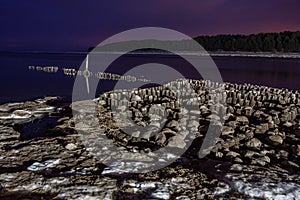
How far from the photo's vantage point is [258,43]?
105000mm

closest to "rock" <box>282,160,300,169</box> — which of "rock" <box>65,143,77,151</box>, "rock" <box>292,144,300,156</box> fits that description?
"rock" <box>292,144,300,156</box>

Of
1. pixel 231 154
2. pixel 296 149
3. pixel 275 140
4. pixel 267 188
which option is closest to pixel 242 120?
pixel 275 140

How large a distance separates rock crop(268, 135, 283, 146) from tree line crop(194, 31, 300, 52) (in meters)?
99.0

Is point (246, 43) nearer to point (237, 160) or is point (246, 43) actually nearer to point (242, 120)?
point (242, 120)

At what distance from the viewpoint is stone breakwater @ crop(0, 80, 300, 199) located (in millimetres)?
5176

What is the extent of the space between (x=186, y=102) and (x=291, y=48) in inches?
3764

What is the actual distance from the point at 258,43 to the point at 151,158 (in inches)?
4315

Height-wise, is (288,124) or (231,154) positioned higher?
(288,124)

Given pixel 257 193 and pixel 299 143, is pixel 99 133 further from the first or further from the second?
pixel 299 143

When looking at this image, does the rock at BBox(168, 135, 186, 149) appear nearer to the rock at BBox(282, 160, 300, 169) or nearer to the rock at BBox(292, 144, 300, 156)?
the rock at BBox(282, 160, 300, 169)

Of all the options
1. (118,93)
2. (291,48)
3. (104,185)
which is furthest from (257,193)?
(291,48)

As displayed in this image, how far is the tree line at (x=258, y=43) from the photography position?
96500 mm

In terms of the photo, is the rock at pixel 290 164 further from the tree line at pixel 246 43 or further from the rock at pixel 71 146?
the tree line at pixel 246 43

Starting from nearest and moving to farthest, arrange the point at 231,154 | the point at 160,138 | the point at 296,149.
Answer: the point at 231,154 → the point at 296,149 → the point at 160,138
